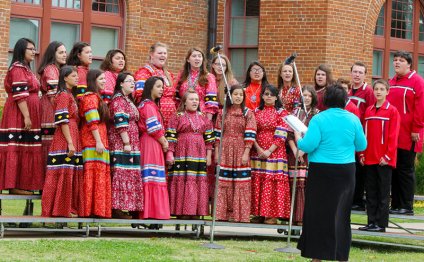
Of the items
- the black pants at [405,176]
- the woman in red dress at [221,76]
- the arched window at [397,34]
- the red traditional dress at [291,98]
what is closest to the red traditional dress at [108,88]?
the woman in red dress at [221,76]

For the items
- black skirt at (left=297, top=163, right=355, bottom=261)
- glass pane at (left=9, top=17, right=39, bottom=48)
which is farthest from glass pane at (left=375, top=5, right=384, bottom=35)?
black skirt at (left=297, top=163, right=355, bottom=261)

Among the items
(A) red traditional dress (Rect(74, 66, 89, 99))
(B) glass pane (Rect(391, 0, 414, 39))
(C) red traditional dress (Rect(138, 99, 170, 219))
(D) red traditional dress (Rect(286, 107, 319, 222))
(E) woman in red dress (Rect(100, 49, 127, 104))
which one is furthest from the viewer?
(B) glass pane (Rect(391, 0, 414, 39))

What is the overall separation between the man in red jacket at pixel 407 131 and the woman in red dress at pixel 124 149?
344cm

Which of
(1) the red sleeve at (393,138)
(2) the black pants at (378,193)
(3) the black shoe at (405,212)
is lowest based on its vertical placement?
(3) the black shoe at (405,212)

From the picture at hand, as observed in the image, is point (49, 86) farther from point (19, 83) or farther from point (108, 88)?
point (108, 88)

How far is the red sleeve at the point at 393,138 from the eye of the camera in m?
13.0

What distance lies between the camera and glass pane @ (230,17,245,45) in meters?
21.0

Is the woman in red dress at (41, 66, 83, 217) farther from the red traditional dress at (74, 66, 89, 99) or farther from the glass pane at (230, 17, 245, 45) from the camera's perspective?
the glass pane at (230, 17, 245, 45)

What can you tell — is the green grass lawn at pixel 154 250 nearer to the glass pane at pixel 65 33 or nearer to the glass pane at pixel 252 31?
the glass pane at pixel 65 33

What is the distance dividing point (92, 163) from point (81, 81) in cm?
106

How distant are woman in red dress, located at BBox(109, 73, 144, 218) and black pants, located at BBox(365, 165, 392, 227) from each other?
9.59 feet

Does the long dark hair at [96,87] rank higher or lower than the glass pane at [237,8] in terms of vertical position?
lower

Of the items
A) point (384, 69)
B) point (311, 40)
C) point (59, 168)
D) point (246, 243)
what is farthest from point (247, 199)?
point (384, 69)

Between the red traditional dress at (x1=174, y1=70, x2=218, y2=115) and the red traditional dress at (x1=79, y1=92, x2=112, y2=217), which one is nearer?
the red traditional dress at (x1=79, y1=92, x2=112, y2=217)
